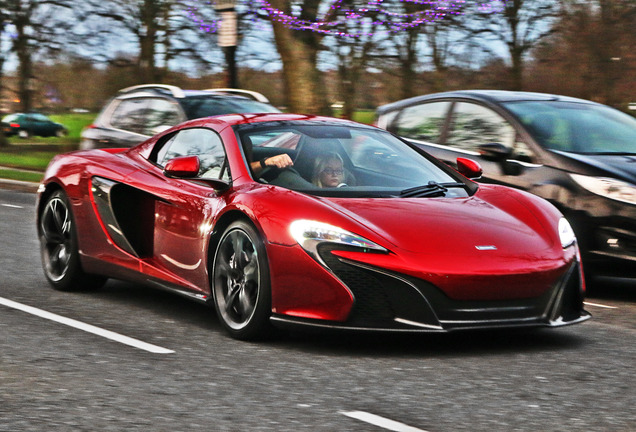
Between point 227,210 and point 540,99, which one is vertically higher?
point 540,99

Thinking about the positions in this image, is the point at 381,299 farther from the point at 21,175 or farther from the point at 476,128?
the point at 21,175

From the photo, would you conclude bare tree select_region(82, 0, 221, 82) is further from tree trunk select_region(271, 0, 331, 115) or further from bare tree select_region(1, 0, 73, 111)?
tree trunk select_region(271, 0, 331, 115)

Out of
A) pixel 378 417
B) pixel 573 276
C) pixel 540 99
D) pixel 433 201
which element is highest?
pixel 540 99

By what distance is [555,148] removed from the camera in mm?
8203

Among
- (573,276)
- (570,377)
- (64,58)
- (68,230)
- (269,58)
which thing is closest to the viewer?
(570,377)

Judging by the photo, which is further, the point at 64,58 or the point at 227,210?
the point at 64,58

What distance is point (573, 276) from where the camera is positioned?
565cm

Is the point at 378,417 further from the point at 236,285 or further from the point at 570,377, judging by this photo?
the point at 236,285

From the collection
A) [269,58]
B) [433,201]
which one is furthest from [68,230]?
[269,58]

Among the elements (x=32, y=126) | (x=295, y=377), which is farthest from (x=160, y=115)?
(x=32, y=126)

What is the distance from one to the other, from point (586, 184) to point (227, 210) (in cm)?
310

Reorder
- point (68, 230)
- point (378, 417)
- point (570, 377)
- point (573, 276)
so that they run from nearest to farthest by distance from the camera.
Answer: point (378, 417)
point (570, 377)
point (573, 276)
point (68, 230)

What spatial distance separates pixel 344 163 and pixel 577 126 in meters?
3.10

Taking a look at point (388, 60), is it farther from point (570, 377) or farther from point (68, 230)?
point (570, 377)
